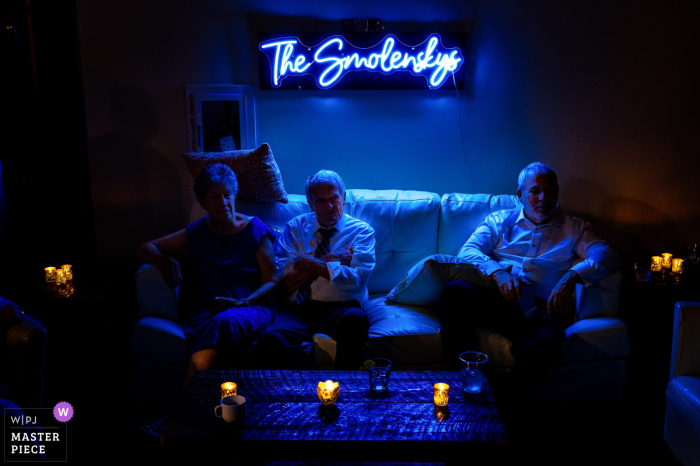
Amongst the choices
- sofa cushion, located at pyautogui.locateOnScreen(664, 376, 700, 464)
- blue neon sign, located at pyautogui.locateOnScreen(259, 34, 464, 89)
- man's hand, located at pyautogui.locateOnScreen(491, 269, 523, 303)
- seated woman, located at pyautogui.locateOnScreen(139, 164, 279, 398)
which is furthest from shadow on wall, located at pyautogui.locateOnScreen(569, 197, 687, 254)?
seated woman, located at pyautogui.locateOnScreen(139, 164, 279, 398)

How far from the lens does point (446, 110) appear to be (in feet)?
10.9

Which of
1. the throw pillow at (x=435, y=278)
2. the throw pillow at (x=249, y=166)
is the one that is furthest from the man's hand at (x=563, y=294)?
the throw pillow at (x=249, y=166)

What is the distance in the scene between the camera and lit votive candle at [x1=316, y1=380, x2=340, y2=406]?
1763mm

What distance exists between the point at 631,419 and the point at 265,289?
1904 mm

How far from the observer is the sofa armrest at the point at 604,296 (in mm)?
2520

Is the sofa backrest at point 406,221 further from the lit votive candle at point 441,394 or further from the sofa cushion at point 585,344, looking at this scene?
the lit votive candle at point 441,394

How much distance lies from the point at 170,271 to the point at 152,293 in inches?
5.7

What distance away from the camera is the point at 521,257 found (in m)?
2.80

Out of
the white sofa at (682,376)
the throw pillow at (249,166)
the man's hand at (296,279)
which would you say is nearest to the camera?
the white sofa at (682,376)

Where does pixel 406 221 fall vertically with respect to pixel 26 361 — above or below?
above

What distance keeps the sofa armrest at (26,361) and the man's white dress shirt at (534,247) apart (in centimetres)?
201

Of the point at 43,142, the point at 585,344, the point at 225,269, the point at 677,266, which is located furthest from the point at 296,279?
the point at 677,266

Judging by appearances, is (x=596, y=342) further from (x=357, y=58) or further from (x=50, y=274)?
(x=50, y=274)

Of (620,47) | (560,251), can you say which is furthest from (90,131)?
(620,47)
